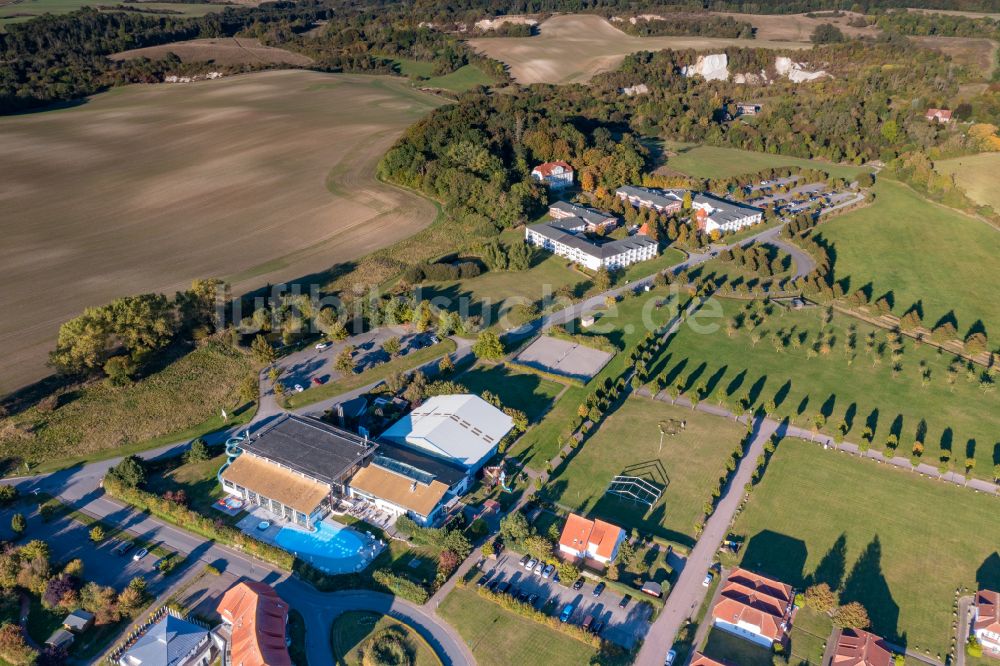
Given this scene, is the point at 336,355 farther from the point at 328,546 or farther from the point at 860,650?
the point at 860,650

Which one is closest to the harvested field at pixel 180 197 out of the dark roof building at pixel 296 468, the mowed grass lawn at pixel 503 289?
the mowed grass lawn at pixel 503 289

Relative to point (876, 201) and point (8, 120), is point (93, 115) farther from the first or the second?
point (876, 201)

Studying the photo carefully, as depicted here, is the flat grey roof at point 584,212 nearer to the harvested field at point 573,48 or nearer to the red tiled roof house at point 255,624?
the red tiled roof house at point 255,624

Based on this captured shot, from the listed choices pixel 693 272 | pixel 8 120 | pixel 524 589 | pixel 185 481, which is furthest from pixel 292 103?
pixel 524 589

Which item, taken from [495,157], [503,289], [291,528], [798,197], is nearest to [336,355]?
[503,289]

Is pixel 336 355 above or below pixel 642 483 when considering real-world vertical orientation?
above

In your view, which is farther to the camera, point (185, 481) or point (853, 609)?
point (185, 481)
